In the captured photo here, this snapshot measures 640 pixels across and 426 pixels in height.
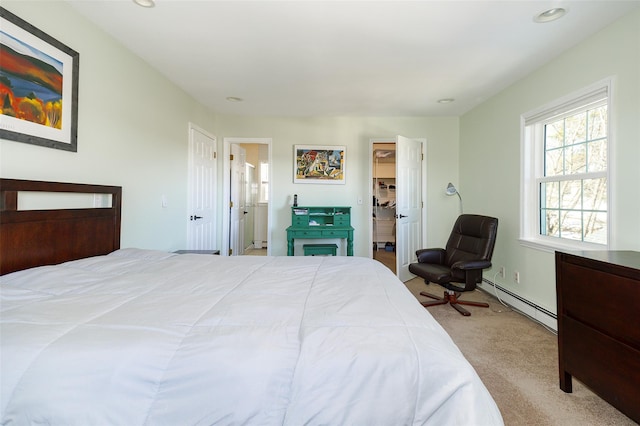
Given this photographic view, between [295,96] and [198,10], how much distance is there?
153cm

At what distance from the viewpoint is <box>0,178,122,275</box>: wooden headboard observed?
1408 millimetres

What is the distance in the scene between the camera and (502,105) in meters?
3.14

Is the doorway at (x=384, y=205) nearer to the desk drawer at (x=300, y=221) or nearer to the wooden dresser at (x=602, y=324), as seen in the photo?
Answer: the desk drawer at (x=300, y=221)

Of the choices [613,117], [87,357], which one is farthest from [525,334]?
[87,357]

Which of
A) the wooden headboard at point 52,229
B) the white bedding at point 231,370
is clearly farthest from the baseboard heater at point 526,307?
the wooden headboard at point 52,229

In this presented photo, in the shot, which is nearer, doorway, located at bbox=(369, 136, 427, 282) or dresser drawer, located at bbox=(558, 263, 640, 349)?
dresser drawer, located at bbox=(558, 263, 640, 349)

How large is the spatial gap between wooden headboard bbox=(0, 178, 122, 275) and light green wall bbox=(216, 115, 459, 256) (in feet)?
7.40

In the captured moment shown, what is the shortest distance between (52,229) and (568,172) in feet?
12.7

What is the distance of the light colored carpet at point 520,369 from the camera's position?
1.46 metres

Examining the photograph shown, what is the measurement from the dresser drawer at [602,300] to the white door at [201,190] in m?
3.42

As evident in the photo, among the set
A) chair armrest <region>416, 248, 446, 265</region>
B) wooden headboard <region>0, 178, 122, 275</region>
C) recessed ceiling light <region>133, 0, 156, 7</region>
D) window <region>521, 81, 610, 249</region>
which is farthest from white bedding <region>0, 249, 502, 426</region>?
chair armrest <region>416, 248, 446, 265</region>

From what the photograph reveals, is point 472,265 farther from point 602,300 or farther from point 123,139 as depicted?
point 123,139

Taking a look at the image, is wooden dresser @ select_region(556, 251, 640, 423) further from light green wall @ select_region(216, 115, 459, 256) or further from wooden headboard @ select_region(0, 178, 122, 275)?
wooden headboard @ select_region(0, 178, 122, 275)

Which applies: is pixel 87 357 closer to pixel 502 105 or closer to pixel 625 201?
pixel 625 201
